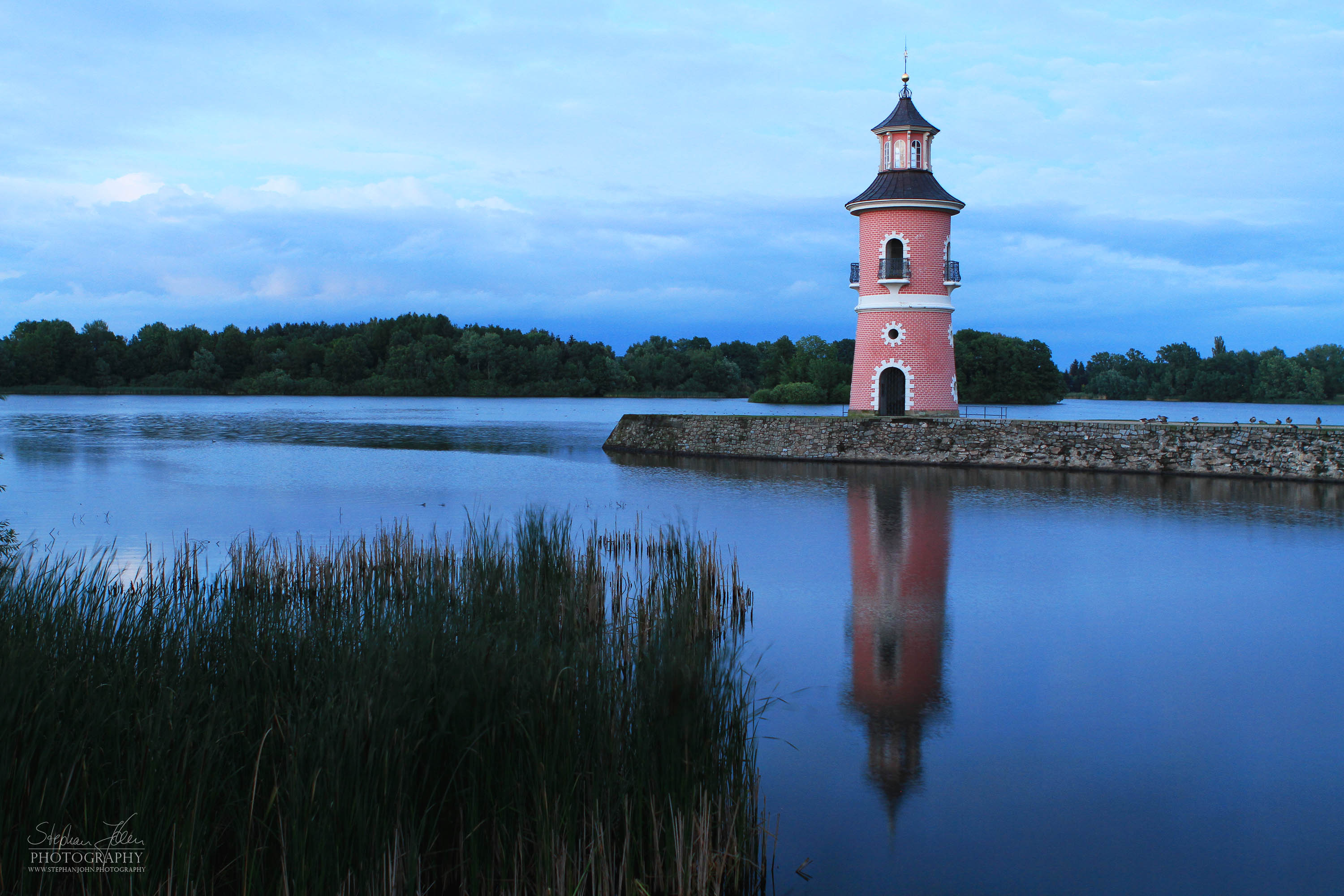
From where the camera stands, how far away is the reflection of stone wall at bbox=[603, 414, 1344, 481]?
69.1 feet

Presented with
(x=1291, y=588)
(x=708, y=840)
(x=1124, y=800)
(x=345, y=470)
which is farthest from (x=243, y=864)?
(x=345, y=470)

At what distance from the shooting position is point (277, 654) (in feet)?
16.0

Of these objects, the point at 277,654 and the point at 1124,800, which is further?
the point at 1124,800

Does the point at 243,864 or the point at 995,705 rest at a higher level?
the point at 243,864

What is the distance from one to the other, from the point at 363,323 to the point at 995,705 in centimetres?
11803

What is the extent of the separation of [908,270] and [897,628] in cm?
1727

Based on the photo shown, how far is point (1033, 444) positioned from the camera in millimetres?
23422

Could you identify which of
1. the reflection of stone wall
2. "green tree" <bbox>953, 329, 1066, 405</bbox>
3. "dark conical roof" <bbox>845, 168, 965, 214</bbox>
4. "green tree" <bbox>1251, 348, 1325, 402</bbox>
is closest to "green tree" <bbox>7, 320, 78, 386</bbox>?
"green tree" <bbox>953, 329, 1066, 405</bbox>

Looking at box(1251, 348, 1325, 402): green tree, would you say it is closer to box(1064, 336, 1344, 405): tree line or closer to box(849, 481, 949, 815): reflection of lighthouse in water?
box(1064, 336, 1344, 405): tree line

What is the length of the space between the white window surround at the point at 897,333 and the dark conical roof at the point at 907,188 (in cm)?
319

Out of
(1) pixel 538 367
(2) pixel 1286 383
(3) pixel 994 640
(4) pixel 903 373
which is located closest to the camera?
(3) pixel 994 640

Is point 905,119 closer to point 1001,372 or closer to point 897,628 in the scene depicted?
point 897,628

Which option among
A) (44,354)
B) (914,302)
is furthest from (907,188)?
(44,354)

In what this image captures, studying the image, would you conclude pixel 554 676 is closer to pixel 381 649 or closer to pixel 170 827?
pixel 381 649
